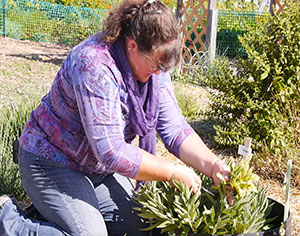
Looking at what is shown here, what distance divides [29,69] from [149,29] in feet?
15.9

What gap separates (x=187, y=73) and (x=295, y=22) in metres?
3.07

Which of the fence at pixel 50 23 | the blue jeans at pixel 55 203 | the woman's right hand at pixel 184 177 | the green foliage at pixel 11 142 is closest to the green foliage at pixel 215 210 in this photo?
the woman's right hand at pixel 184 177

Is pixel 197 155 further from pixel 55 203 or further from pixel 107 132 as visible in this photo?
pixel 55 203

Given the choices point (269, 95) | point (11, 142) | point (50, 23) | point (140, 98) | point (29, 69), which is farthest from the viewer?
point (50, 23)

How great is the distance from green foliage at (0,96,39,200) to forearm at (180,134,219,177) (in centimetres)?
111

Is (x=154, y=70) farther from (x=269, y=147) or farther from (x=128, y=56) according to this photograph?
(x=269, y=147)

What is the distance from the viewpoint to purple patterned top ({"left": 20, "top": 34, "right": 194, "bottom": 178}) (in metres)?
1.96

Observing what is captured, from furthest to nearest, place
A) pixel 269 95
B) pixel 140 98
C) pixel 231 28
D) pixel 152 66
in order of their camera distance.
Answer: pixel 231 28, pixel 269 95, pixel 140 98, pixel 152 66

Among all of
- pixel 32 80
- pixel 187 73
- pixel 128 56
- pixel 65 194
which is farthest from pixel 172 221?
pixel 187 73

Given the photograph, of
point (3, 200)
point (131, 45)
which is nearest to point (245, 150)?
point (131, 45)

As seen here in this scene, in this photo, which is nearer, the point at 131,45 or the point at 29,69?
the point at 131,45

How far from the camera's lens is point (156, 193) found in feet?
7.06

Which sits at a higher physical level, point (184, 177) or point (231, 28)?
point (184, 177)

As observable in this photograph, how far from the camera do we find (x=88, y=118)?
197 centimetres
